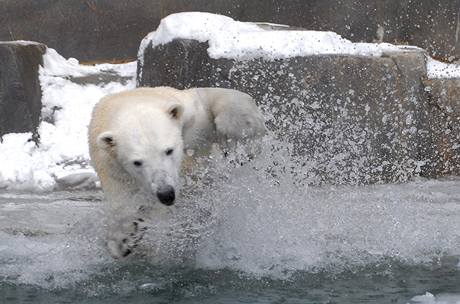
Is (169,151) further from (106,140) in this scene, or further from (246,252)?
(246,252)

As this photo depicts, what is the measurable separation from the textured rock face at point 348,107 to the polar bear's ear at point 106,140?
319cm

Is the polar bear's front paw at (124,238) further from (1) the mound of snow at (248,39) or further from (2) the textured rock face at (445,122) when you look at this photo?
(2) the textured rock face at (445,122)

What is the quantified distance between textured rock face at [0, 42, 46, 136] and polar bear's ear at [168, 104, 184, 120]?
420 centimetres

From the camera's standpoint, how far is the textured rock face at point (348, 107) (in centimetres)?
733

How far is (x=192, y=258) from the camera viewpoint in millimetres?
4641

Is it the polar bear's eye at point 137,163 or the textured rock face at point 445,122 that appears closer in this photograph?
the polar bear's eye at point 137,163

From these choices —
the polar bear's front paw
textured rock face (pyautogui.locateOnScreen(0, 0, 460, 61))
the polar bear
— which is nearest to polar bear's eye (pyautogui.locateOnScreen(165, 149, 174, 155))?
the polar bear

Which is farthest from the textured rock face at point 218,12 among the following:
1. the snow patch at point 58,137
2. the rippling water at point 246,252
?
the rippling water at point 246,252

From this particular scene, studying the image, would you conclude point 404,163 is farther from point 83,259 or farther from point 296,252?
point 83,259

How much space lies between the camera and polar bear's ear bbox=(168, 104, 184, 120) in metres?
4.20

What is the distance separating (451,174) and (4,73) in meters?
4.00

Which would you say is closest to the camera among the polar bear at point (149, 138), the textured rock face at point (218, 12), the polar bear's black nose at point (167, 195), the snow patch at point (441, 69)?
Answer: the polar bear's black nose at point (167, 195)

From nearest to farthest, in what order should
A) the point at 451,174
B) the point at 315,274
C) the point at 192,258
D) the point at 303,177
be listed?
the point at 315,274 < the point at 192,258 < the point at 303,177 < the point at 451,174

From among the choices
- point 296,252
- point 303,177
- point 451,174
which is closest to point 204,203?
point 296,252
